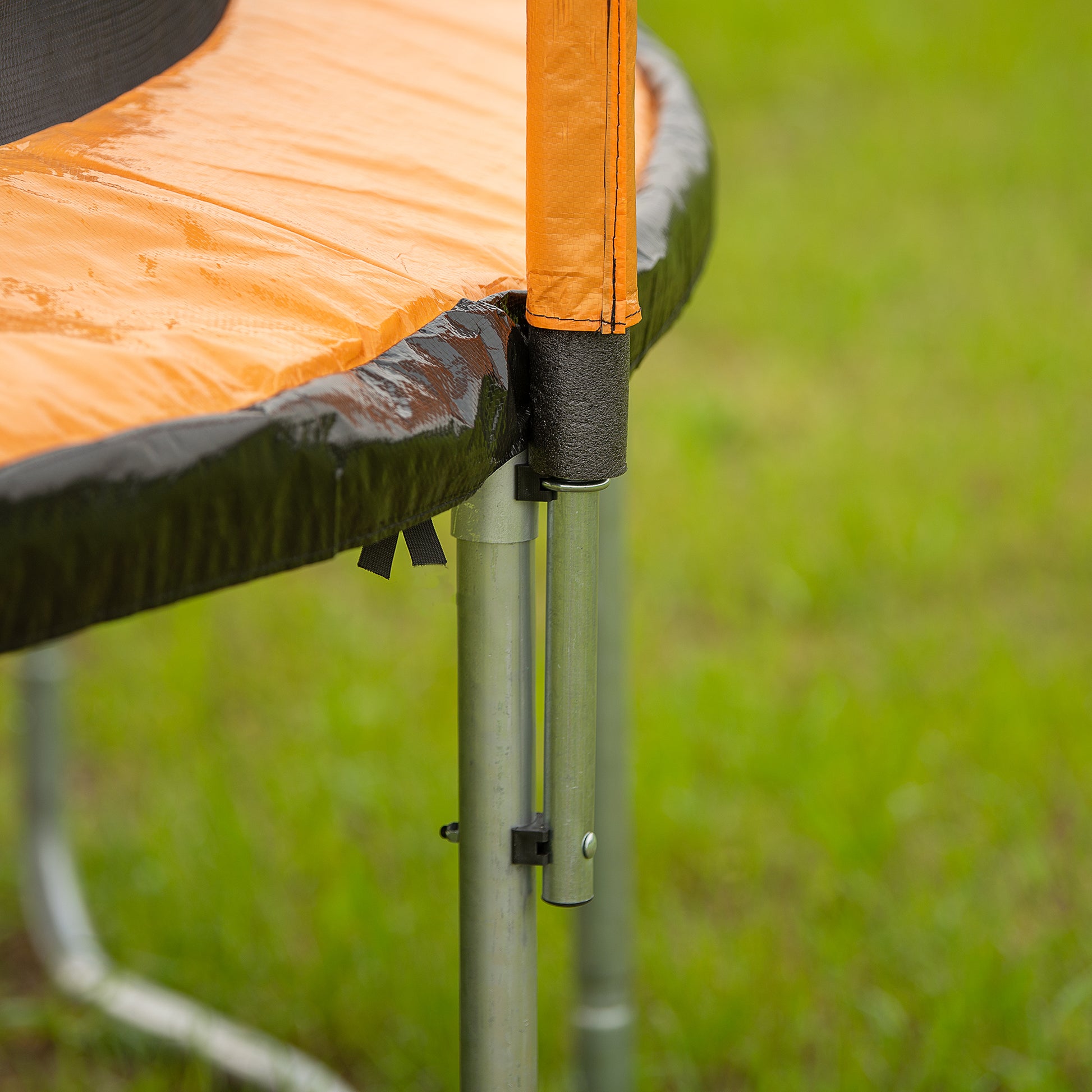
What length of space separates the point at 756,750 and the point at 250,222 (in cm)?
127

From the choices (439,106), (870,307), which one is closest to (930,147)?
(870,307)

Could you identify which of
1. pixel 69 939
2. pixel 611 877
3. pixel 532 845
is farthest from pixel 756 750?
pixel 532 845

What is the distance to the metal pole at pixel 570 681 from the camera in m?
0.60

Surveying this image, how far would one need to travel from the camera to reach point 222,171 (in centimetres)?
70

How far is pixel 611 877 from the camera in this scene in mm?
1236

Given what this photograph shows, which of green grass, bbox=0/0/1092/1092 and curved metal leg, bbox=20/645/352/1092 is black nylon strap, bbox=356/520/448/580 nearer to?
green grass, bbox=0/0/1092/1092

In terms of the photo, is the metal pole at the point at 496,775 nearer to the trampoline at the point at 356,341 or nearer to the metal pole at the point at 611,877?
the trampoline at the point at 356,341

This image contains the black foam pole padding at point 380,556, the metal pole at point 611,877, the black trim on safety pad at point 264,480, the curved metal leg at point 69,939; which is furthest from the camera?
the curved metal leg at point 69,939

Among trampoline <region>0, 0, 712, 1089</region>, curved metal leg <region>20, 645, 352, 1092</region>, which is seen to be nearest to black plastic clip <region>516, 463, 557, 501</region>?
trampoline <region>0, 0, 712, 1089</region>

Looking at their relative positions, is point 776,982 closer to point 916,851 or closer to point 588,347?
point 916,851

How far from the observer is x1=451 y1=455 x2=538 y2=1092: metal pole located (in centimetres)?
62

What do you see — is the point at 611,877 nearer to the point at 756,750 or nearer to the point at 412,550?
the point at 756,750

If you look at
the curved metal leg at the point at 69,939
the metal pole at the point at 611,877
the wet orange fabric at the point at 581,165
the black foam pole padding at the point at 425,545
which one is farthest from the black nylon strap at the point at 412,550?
the curved metal leg at the point at 69,939

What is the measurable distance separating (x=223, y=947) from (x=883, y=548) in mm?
1264
